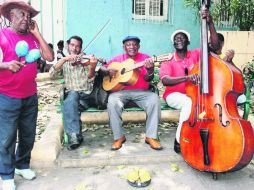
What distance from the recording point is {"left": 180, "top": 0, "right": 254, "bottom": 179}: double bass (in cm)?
342

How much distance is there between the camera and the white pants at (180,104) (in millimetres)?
4199

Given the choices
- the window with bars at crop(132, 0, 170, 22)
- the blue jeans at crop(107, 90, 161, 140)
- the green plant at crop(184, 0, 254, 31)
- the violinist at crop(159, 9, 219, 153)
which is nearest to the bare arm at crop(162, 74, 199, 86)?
the violinist at crop(159, 9, 219, 153)

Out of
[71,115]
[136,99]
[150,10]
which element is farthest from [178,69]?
[150,10]

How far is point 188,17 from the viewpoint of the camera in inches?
383

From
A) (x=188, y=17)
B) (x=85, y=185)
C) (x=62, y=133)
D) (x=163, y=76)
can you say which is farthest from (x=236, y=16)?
(x=85, y=185)

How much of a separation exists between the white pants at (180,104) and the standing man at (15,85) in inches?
66.3

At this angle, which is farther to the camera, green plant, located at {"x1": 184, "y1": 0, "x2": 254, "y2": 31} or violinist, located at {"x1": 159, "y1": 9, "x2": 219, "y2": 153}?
green plant, located at {"x1": 184, "y1": 0, "x2": 254, "y2": 31}

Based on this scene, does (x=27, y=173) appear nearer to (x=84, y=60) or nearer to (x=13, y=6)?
(x=84, y=60)

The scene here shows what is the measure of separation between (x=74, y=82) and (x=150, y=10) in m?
5.60

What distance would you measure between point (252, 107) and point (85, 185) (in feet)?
13.1

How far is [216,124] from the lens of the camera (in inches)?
139

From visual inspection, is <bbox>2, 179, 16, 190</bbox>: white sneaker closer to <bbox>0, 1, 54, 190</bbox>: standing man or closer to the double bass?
<bbox>0, 1, 54, 190</bbox>: standing man

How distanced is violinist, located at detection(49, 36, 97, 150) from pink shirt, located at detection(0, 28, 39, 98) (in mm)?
860

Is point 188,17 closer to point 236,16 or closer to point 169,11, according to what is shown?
point 169,11
